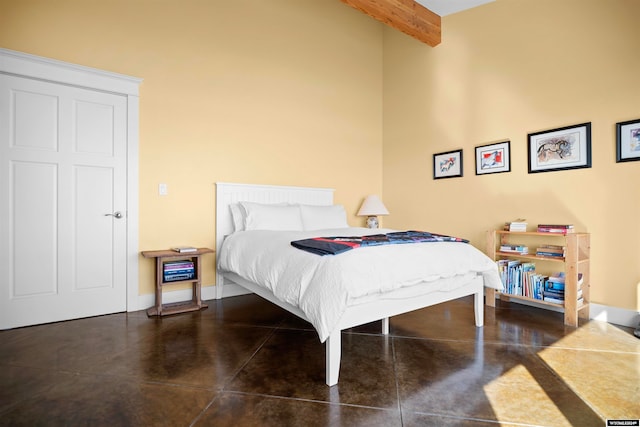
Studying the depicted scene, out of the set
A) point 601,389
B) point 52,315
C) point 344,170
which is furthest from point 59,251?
point 601,389

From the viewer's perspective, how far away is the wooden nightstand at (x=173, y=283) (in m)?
2.72

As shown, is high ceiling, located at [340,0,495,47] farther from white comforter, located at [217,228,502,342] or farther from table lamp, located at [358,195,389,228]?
white comforter, located at [217,228,502,342]

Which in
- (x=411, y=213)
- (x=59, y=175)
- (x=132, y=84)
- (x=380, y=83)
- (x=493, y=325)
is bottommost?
(x=493, y=325)

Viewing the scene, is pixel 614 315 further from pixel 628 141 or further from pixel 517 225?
pixel 628 141

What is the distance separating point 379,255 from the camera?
1.88 m

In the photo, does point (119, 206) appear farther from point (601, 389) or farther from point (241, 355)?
point (601, 389)

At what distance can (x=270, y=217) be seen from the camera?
10.7 ft

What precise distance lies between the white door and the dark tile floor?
0.80ft

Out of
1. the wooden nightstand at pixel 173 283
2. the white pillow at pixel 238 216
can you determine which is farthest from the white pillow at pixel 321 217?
the wooden nightstand at pixel 173 283

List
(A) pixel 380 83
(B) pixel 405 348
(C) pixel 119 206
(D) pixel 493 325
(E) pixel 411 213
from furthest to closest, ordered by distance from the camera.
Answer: (A) pixel 380 83 < (E) pixel 411 213 < (C) pixel 119 206 < (D) pixel 493 325 < (B) pixel 405 348

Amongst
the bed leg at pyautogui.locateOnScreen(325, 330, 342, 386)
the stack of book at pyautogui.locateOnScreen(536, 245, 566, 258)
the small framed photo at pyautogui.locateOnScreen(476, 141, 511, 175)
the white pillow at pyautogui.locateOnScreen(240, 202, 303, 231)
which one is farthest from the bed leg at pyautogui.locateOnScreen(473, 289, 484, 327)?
the white pillow at pyautogui.locateOnScreen(240, 202, 303, 231)

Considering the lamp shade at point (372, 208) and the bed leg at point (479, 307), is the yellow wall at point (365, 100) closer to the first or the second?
the lamp shade at point (372, 208)

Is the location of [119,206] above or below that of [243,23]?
below

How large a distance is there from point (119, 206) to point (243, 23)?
2406 mm
